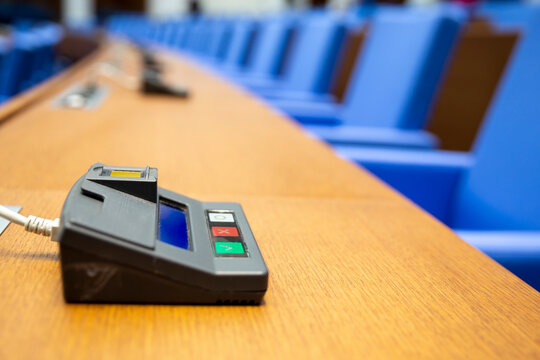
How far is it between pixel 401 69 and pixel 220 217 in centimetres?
140

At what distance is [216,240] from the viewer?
1.31 ft

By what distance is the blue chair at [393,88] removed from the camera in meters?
1.46

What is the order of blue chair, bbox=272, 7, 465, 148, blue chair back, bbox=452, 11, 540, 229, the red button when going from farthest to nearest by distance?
blue chair, bbox=272, 7, 465, 148 < blue chair back, bbox=452, 11, 540, 229 < the red button

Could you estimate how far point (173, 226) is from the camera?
1.31ft

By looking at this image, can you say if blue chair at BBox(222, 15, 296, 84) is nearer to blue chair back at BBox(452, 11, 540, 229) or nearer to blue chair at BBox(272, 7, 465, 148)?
blue chair at BBox(272, 7, 465, 148)

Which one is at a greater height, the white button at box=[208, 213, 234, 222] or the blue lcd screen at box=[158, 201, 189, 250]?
the blue lcd screen at box=[158, 201, 189, 250]

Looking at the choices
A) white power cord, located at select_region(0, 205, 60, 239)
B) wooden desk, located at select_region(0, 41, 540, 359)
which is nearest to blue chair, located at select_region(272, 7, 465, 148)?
wooden desk, located at select_region(0, 41, 540, 359)

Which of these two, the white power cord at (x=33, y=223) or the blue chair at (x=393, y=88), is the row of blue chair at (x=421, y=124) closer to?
the blue chair at (x=393, y=88)

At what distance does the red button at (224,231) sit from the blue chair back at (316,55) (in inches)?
80.9

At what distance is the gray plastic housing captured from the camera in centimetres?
32

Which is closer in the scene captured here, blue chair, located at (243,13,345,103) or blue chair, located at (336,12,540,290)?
blue chair, located at (336,12,540,290)

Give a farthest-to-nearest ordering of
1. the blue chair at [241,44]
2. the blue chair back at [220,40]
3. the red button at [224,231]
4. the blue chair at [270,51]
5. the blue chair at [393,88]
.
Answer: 1. the blue chair back at [220,40]
2. the blue chair at [241,44]
3. the blue chair at [270,51]
4. the blue chair at [393,88]
5. the red button at [224,231]

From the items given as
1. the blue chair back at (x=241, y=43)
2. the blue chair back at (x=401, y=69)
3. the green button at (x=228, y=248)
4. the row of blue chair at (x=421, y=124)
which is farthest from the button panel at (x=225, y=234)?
the blue chair back at (x=241, y=43)

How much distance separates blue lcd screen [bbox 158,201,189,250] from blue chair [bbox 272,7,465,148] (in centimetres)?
93
